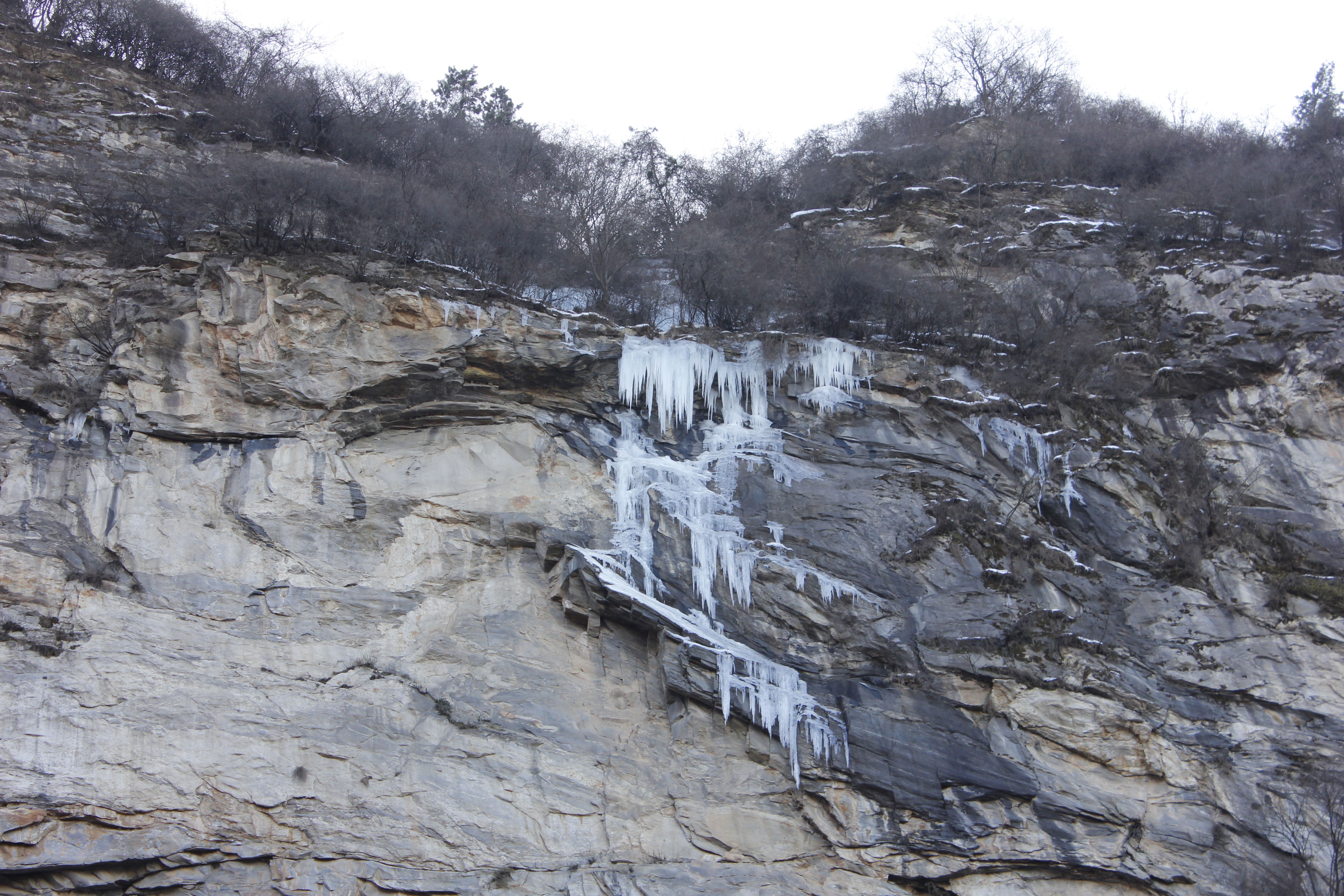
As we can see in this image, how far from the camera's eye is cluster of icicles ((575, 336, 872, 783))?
11.3 m

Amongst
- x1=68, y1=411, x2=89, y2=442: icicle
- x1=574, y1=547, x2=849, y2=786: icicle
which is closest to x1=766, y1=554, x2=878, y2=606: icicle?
x1=574, y1=547, x2=849, y2=786: icicle

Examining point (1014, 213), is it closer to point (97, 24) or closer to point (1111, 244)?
point (1111, 244)

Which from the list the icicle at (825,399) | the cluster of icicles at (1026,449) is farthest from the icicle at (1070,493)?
the icicle at (825,399)

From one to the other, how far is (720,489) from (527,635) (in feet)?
10.9

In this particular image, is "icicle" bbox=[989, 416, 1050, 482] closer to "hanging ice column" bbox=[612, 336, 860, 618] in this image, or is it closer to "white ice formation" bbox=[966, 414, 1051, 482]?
"white ice formation" bbox=[966, 414, 1051, 482]

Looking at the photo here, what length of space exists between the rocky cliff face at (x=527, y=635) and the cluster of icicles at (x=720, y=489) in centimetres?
15

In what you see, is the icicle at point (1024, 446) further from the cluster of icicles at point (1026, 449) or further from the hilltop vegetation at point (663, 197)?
the hilltop vegetation at point (663, 197)

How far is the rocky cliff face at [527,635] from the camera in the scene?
991 centimetres

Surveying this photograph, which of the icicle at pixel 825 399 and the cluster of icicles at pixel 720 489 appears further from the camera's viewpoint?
the icicle at pixel 825 399

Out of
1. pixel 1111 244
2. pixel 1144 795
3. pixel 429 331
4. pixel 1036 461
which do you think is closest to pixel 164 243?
pixel 429 331

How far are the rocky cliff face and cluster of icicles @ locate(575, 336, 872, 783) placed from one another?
150mm

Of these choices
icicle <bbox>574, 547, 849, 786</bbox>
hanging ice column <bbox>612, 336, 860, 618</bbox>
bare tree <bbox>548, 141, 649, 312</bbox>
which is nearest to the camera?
icicle <bbox>574, 547, 849, 786</bbox>

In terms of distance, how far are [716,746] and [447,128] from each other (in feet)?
49.0

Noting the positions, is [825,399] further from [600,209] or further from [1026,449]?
[600,209]
